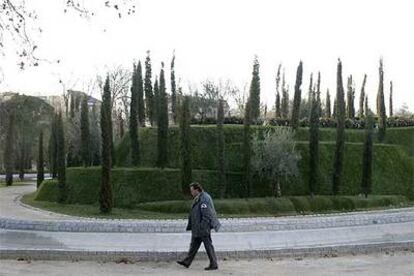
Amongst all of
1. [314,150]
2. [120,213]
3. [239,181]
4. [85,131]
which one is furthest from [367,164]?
[85,131]

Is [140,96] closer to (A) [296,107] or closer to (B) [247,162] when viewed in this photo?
(A) [296,107]

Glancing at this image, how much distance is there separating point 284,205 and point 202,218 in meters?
23.8

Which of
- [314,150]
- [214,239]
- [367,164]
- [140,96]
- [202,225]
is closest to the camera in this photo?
[202,225]

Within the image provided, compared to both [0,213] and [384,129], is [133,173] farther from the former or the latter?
[384,129]

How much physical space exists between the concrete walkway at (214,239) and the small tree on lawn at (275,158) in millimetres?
21970

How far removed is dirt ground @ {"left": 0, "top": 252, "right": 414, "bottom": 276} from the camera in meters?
10.4

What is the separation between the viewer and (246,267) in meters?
11.0

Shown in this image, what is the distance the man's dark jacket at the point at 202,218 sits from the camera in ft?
35.3

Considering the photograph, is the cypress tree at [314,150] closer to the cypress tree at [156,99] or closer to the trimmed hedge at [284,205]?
the trimmed hedge at [284,205]

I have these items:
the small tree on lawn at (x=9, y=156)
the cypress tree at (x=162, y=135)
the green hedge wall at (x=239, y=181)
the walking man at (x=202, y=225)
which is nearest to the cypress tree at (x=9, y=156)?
the small tree on lawn at (x=9, y=156)

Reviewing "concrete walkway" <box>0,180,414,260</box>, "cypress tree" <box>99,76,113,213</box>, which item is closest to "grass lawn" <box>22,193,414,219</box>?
"cypress tree" <box>99,76,113,213</box>

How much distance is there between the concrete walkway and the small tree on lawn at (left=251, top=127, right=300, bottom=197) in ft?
72.1

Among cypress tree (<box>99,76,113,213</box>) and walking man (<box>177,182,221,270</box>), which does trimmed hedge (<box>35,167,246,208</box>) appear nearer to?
cypress tree (<box>99,76,113,213</box>)

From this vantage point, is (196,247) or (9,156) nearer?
(196,247)
